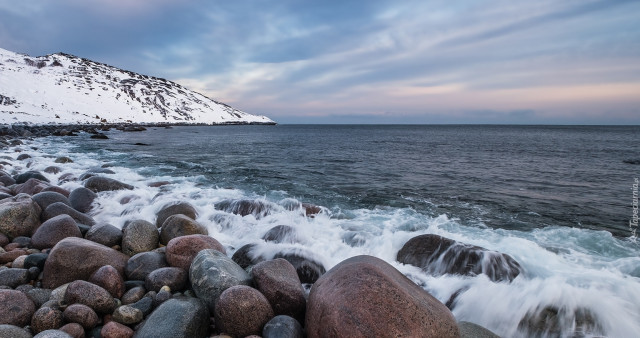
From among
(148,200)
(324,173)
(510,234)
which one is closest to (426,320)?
(510,234)

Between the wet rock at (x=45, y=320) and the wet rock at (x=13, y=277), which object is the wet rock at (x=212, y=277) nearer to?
the wet rock at (x=45, y=320)

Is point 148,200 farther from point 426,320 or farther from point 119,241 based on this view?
point 426,320

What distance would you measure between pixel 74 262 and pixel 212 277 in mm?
2342

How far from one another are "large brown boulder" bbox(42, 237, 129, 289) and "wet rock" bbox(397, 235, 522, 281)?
219 inches

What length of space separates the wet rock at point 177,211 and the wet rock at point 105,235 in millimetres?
1871

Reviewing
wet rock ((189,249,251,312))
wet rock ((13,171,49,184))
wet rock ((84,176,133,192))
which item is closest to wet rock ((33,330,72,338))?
wet rock ((189,249,251,312))

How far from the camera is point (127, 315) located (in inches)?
162

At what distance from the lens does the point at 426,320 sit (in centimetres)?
355

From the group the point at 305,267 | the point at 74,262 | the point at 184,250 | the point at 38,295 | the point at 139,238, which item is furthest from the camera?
the point at 139,238

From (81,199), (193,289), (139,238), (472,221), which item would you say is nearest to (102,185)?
(81,199)

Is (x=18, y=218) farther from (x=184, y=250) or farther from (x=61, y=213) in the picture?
(x=184, y=250)

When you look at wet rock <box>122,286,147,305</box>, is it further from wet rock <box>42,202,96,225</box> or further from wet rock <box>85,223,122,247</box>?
wet rock <box>42,202,96,225</box>

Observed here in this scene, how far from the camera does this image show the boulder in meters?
3.97

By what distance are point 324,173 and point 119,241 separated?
43.9 ft
